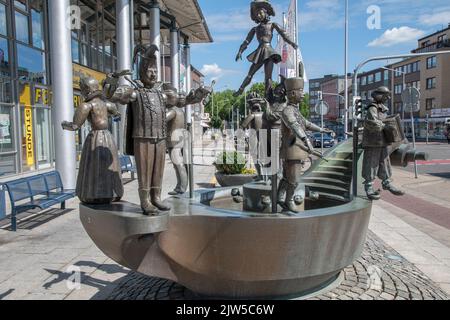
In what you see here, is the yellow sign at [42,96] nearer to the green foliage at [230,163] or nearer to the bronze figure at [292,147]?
the green foliage at [230,163]

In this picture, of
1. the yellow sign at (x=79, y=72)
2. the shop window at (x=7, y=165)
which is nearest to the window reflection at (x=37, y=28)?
the yellow sign at (x=79, y=72)

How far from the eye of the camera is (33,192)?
8500mm

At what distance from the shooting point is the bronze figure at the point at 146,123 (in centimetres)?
354

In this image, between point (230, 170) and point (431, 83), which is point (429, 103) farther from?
point (230, 170)

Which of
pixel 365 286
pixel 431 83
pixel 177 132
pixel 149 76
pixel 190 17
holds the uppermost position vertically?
pixel 190 17

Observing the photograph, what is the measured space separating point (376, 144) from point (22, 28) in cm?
1549

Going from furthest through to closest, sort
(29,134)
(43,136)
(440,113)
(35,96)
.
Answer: (440,113) → (43,136) → (35,96) → (29,134)

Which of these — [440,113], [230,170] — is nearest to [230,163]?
[230,170]

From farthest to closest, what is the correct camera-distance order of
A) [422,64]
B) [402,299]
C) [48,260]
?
[422,64]
[48,260]
[402,299]

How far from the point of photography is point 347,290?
4.71 m

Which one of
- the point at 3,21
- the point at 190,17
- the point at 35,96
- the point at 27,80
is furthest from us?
the point at 190,17
